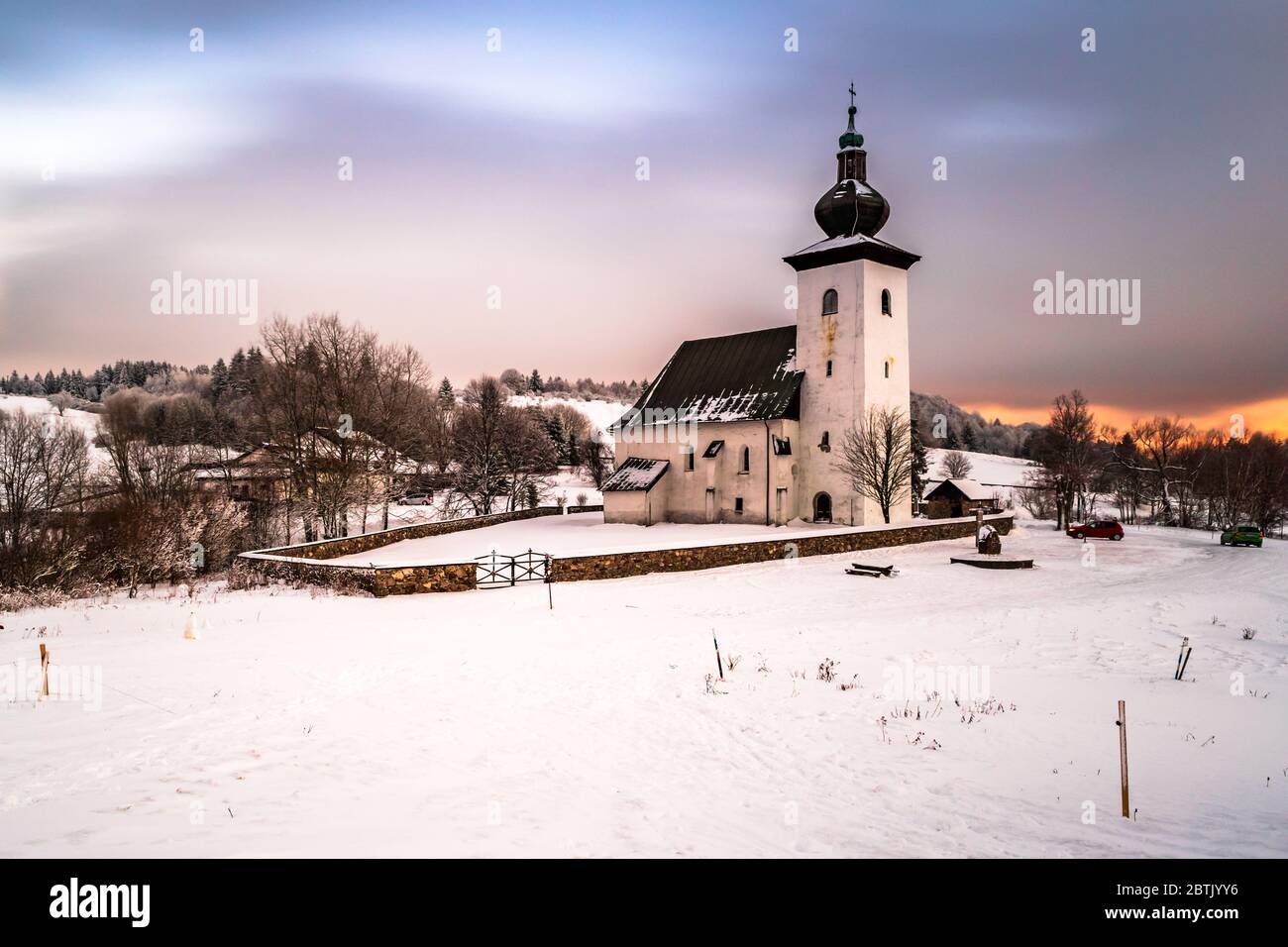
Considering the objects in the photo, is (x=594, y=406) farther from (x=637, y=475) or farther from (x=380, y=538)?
A: (x=380, y=538)

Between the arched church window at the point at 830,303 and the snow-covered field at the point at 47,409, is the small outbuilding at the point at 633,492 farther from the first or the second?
the snow-covered field at the point at 47,409

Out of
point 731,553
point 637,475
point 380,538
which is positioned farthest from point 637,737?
point 637,475

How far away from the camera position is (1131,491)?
7188 cm

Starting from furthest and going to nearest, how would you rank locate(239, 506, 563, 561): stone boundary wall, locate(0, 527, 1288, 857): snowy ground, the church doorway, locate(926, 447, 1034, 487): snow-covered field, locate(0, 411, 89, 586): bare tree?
locate(926, 447, 1034, 487): snow-covered field, locate(0, 411, 89, 586): bare tree, the church doorway, locate(239, 506, 563, 561): stone boundary wall, locate(0, 527, 1288, 857): snowy ground

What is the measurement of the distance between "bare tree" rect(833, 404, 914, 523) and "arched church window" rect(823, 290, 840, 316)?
535 cm

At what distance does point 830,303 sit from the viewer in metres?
40.1

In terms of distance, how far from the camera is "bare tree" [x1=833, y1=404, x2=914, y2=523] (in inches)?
1490

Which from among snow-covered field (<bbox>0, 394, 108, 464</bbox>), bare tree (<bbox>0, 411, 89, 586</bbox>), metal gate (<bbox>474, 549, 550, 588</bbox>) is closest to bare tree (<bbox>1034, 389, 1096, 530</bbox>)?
metal gate (<bbox>474, 549, 550, 588</bbox>)

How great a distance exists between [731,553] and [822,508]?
14.7m

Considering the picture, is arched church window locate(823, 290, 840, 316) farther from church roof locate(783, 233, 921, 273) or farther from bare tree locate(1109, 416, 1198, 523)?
bare tree locate(1109, 416, 1198, 523)

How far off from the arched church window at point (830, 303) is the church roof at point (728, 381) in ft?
11.4
